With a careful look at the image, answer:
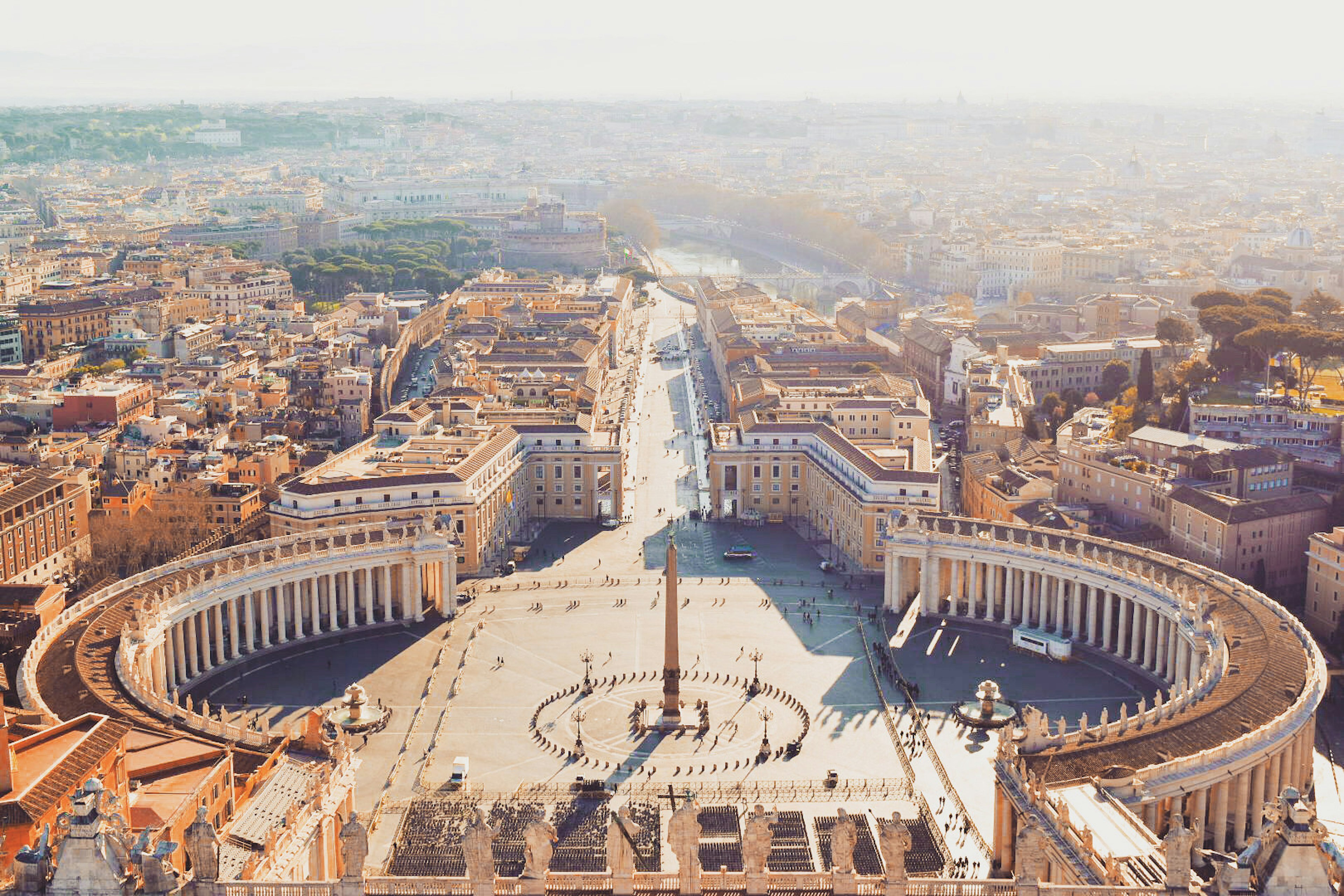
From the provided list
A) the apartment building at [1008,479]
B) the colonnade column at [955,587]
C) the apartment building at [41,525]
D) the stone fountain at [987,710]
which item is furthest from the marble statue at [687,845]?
the apartment building at [1008,479]

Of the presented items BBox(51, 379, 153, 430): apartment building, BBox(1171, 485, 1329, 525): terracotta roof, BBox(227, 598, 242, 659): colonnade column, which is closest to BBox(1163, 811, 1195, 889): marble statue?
BBox(227, 598, 242, 659): colonnade column

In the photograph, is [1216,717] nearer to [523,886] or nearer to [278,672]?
[523,886]

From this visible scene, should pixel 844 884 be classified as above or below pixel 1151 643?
above

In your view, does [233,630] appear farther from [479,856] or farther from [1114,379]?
[1114,379]

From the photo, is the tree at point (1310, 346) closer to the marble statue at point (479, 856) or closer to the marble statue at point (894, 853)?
the marble statue at point (894, 853)

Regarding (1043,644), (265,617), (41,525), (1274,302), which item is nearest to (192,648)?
(265,617)

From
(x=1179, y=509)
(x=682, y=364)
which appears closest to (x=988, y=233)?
(x=682, y=364)

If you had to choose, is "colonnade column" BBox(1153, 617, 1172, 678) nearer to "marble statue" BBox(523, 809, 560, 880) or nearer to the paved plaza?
the paved plaza
